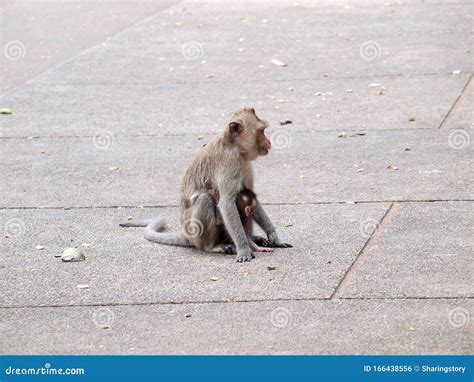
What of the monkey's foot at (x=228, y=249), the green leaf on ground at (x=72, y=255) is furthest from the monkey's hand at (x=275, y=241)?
the green leaf on ground at (x=72, y=255)

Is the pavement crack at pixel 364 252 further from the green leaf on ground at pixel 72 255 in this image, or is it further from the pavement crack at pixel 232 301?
the green leaf on ground at pixel 72 255

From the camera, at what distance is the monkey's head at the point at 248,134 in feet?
26.3

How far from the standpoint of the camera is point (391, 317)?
687 centimetres

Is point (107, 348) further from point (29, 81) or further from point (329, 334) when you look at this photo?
point (29, 81)

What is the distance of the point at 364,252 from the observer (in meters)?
8.12

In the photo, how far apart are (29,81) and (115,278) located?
7.24 meters

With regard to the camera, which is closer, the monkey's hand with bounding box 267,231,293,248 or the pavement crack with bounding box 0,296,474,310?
the pavement crack with bounding box 0,296,474,310

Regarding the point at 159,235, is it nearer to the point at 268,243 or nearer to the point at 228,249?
the point at 228,249

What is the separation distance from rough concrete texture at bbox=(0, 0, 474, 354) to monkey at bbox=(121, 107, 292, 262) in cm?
16

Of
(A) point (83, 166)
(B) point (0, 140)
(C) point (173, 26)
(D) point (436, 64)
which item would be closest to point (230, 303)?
(A) point (83, 166)

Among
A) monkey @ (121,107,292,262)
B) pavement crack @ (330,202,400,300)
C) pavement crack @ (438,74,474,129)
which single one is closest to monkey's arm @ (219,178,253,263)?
monkey @ (121,107,292,262)

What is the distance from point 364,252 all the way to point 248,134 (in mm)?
1174

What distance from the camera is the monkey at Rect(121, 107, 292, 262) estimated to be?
8.04 metres

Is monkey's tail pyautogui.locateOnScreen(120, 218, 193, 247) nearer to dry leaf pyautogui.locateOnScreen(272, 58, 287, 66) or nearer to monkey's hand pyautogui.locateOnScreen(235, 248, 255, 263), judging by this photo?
monkey's hand pyautogui.locateOnScreen(235, 248, 255, 263)
